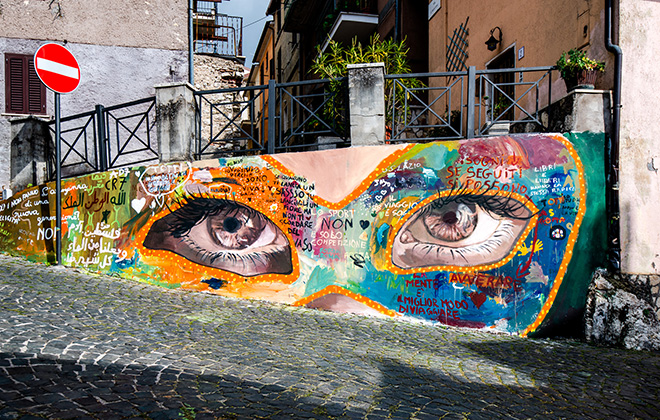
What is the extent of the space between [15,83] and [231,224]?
6691 mm

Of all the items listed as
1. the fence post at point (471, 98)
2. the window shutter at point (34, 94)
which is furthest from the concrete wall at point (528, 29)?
the window shutter at point (34, 94)

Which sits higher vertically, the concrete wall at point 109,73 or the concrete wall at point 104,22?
the concrete wall at point 104,22

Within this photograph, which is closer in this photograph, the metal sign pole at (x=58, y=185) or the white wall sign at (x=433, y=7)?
the metal sign pole at (x=58, y=185)

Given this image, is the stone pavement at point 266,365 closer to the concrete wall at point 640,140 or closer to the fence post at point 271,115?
the concrete wall at point 640,140

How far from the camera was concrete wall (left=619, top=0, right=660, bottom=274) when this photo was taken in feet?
21.4

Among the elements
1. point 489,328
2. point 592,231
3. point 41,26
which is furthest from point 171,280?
point 41,26

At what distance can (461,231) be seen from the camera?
677 centimetres

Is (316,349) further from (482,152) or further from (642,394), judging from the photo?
(482,152)

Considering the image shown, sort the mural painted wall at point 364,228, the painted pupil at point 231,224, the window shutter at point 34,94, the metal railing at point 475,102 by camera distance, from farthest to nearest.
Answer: the window shutter at point 34,94 < the painted pupil at point 231,224 < the metal railing at point 475,102 < the mural painted wall at point 364,228

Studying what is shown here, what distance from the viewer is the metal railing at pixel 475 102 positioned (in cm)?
700

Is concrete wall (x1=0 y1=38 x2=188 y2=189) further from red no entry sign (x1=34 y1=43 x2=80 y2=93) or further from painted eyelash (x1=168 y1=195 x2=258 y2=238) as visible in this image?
painted eyelash (x1=168 y1=195 x2=258 y2=238)

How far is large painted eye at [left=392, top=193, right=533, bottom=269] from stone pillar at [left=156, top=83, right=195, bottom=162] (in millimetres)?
3430

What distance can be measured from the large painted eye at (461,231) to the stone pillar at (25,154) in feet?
19.9

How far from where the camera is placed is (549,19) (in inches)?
324
